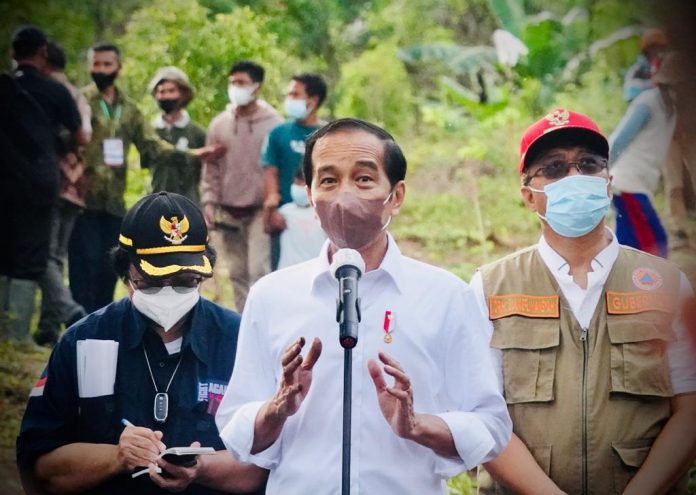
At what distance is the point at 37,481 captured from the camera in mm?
3633

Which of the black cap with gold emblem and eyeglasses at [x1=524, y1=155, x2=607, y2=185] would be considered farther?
eyeglasses at [x1=524, y1=155, x2=607, y2=185]

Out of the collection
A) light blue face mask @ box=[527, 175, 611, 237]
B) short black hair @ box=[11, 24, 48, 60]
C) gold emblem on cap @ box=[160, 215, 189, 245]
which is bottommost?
gold emblem on cap @ box=[160, 215, 189, 245]

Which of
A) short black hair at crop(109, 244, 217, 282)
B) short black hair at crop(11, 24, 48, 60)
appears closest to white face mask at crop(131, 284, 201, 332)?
short black hair at crop(109, 244, 217, 282)

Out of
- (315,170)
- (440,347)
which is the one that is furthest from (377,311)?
(315,170)

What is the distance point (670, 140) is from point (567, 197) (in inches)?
166

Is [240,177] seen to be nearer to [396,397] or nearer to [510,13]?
[510,13]

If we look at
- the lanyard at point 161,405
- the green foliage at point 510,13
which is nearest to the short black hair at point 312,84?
the green foliage at point 510,13

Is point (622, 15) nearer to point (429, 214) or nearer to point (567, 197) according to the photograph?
point (429, 214)

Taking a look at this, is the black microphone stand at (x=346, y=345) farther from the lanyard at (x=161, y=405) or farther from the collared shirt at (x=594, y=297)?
the lanyard at (x=161, y=405)

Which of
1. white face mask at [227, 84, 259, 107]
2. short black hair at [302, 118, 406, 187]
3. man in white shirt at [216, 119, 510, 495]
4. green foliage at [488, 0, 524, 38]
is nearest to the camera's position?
man in white shirt at [216, 119, 510, 495]

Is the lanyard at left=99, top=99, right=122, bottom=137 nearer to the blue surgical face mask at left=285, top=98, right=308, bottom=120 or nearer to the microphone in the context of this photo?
the blue surgical face mask at left=285, top=98, right=308, bottom=120

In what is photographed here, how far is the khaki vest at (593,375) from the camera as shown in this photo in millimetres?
3574

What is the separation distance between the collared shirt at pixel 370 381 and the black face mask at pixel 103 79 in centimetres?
485

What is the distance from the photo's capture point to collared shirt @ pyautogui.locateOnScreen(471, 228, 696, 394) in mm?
3621
